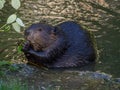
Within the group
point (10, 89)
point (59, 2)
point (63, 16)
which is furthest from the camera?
point (59, 2)

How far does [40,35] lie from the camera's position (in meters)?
7.74

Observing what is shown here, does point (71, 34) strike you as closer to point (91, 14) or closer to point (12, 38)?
point (12, 38)

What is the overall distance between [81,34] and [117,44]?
1000 mm

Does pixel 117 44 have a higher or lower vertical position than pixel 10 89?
lower

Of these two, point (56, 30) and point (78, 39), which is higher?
point (56, 30)

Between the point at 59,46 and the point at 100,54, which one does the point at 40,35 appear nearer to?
the point at 59,46

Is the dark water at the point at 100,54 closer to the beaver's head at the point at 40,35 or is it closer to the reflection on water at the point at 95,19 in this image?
the reflection on water at the point at 95,19

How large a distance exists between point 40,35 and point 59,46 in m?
0.40

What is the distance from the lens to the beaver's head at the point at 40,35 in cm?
767

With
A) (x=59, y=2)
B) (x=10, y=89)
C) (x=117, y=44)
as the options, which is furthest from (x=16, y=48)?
(x=10, y=89)

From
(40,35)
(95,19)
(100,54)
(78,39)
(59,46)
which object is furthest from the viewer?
(95,19)

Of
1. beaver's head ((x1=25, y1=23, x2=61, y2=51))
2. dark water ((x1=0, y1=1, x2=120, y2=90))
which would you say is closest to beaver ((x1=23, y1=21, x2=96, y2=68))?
beaver's head ((x1=25, y1=23, x2=61, y2=51))

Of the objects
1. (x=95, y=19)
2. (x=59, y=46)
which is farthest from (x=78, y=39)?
(x=95, y=19)

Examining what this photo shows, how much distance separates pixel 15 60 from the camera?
793 cm
